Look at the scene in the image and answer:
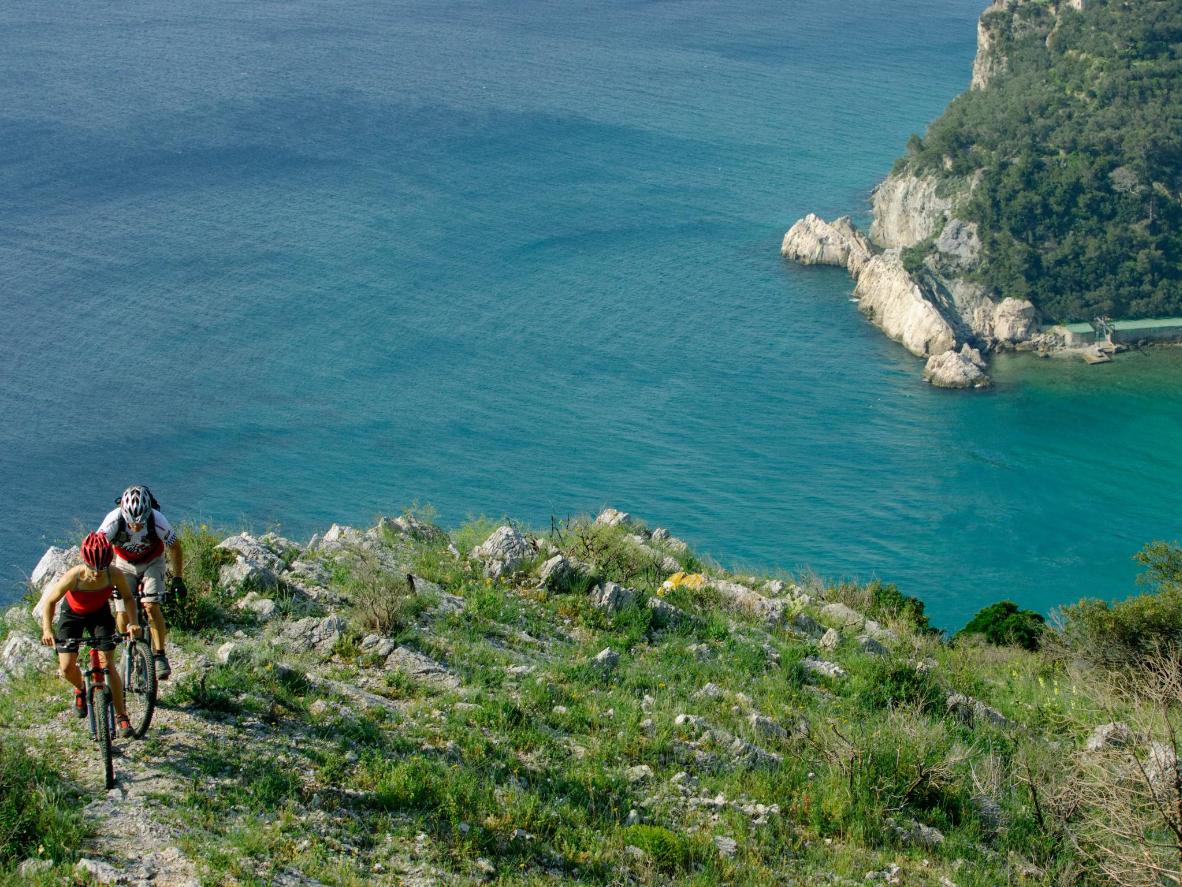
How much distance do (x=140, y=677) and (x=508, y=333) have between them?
73762 mm

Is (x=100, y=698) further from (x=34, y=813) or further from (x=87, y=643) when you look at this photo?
(x=34, y=813)

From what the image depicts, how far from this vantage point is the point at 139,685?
12.0m

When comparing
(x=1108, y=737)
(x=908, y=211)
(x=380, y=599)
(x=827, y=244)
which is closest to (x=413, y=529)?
(x=380, y=599)

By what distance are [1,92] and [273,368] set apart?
70496 mm

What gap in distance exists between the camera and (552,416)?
74375 mm

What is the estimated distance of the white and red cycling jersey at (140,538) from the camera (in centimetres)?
1193

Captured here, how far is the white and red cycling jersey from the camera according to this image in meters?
11.9

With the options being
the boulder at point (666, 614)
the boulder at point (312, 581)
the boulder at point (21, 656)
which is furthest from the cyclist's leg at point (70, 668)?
the boulder at point (666, 614)

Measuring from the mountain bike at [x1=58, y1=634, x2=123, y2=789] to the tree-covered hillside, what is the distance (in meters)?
84.4

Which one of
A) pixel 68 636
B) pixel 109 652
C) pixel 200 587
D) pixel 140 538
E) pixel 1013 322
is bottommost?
pixel 1013 322

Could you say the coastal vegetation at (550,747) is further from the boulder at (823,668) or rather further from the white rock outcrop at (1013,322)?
the white rock outcrop at (1013,322)

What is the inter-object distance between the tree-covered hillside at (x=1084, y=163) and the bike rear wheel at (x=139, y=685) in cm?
8363

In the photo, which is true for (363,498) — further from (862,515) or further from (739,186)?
(739,186)

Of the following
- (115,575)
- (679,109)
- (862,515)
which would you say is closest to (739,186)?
(679,109)
